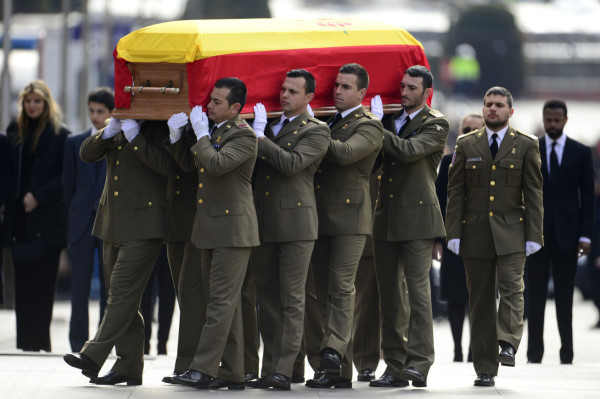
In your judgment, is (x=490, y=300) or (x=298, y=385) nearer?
(x=298, y=385)

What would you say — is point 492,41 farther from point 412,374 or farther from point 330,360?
point 330,360

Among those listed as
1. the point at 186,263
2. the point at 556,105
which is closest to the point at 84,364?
the point at 186,263

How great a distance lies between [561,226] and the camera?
1143 cm

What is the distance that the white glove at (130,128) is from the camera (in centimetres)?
915

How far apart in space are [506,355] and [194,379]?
1990 millimetres

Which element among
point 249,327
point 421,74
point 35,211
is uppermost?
point 421,74

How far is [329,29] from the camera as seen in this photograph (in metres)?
9.86

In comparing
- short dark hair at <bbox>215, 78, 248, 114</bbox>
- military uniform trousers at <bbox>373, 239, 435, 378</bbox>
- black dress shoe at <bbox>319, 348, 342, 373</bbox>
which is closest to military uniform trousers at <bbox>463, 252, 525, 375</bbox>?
military uniform trousers at <bbox>373, 239, 435, 378</bbox>

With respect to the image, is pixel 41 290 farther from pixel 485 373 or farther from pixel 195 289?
pixel 485 373

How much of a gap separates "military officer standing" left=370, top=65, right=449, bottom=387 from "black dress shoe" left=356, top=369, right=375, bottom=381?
306mm

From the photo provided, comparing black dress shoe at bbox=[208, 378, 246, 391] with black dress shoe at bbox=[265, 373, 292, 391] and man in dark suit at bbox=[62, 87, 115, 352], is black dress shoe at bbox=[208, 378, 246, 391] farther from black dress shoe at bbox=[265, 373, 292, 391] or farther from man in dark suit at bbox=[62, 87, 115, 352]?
man in dark suit at bbox=[62, 87, 115, 352]

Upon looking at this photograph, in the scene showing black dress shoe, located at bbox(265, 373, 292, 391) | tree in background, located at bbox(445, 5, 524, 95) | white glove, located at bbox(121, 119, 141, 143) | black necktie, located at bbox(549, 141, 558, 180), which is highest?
tree in background, located at bbox(445, 5, 524, 95)

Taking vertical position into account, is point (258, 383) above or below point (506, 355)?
→ below

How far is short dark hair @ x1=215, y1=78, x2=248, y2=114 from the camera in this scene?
29.5 ft
